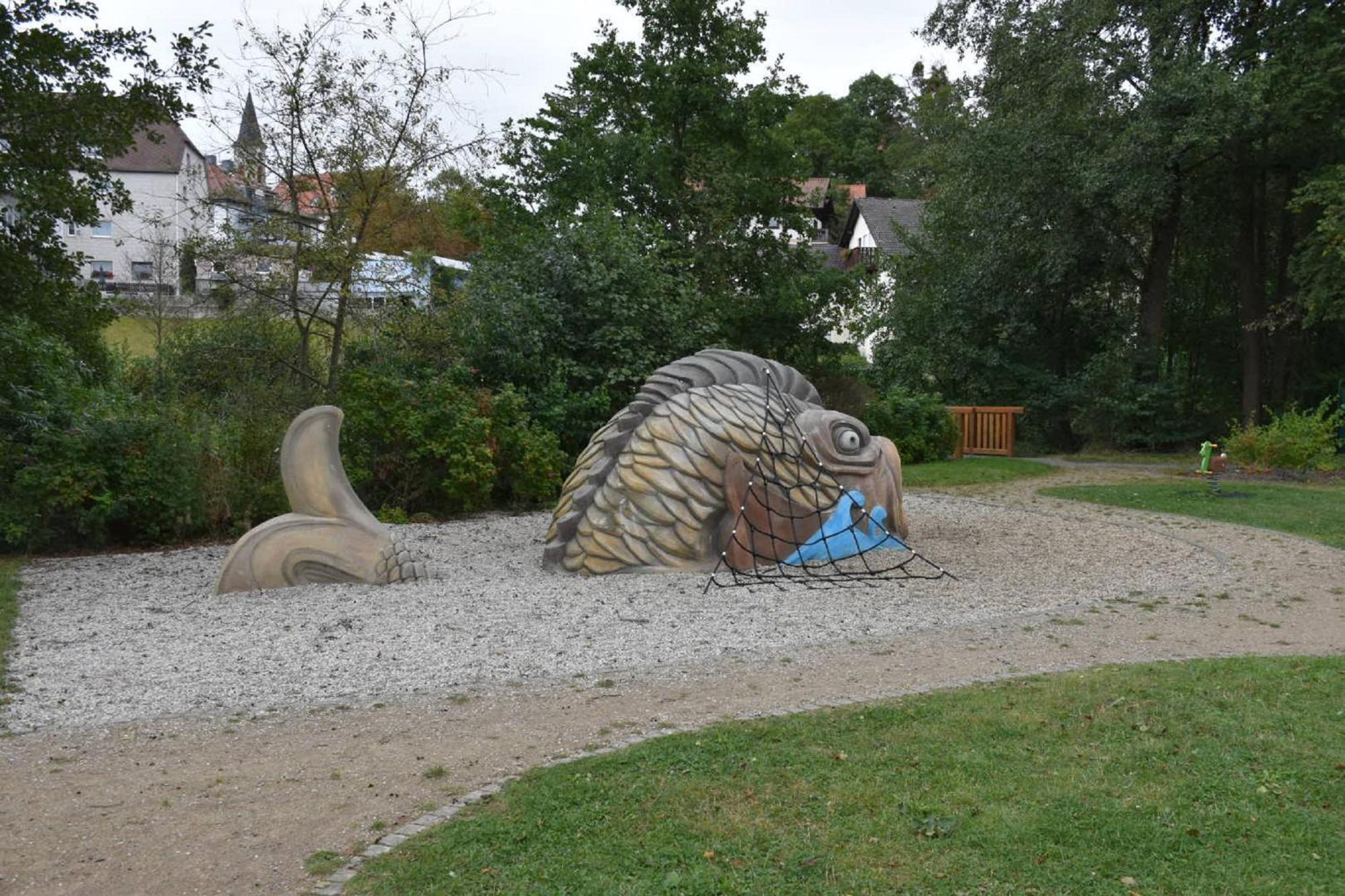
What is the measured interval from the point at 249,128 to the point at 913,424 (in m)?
12.0

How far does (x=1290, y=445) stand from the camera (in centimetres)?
1706

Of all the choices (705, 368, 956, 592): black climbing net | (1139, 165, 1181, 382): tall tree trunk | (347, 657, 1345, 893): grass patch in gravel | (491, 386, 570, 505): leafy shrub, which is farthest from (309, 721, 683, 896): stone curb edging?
(1139, 165, 1181, 382): tall tree trunk

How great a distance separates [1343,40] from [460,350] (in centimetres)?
1578

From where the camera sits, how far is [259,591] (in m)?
8.57

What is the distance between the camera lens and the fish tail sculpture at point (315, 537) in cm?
858

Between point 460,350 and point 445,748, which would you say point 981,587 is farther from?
point 460,350

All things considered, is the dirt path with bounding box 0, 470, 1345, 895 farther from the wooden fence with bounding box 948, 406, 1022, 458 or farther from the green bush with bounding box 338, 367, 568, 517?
the wooden fence with bounding box 948, 406, 1022, 458

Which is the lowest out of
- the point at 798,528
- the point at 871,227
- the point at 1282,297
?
the point at 798,528

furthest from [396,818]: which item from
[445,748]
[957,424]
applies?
[957,424]

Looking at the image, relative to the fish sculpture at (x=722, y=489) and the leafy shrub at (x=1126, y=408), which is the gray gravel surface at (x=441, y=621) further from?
the leafy shrub at (x=1126, y=408)

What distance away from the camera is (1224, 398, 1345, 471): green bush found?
55.9 ft

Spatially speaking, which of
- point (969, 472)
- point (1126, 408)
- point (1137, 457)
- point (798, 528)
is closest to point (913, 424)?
point (969, 472)

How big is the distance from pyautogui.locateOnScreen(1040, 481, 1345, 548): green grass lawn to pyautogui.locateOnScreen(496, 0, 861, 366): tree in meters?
6.31

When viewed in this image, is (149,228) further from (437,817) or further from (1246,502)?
(437,817)
